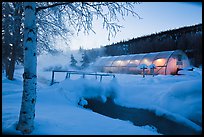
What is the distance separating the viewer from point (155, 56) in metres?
24.6

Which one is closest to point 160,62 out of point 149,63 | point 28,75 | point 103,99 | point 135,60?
point 149,63

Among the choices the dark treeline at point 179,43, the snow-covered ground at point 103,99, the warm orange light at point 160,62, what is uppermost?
the dark treeline at point 179,43

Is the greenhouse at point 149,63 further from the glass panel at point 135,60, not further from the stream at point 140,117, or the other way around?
the stream at point 140,117

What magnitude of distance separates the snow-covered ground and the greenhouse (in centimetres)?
935

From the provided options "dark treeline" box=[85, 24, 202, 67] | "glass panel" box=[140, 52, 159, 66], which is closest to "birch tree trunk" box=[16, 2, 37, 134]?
"glass panel" box=[140, 52, 159, 66]

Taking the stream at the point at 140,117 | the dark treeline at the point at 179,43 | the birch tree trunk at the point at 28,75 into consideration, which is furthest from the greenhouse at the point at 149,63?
the birch tree trunk at the point at 28,75

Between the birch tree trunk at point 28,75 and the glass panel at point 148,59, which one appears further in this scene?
the glass panel at point 148,59

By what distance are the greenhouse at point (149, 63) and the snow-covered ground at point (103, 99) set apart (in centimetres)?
935

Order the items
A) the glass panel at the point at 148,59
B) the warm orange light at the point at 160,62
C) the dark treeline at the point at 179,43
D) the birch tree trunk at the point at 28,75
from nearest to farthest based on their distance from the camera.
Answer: the birch tree trunk at the point at 28,75, the warm orange light at the point at 160,62, the glass panel at the point at 148,59, the dark treeline at the point at 179,43

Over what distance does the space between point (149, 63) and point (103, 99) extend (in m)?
16.1

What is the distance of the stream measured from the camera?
6.22 metres

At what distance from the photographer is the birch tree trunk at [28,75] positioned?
3938 mm

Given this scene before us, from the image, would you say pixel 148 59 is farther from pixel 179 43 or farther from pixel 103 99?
pixel 103 99

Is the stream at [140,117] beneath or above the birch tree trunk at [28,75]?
beneath
